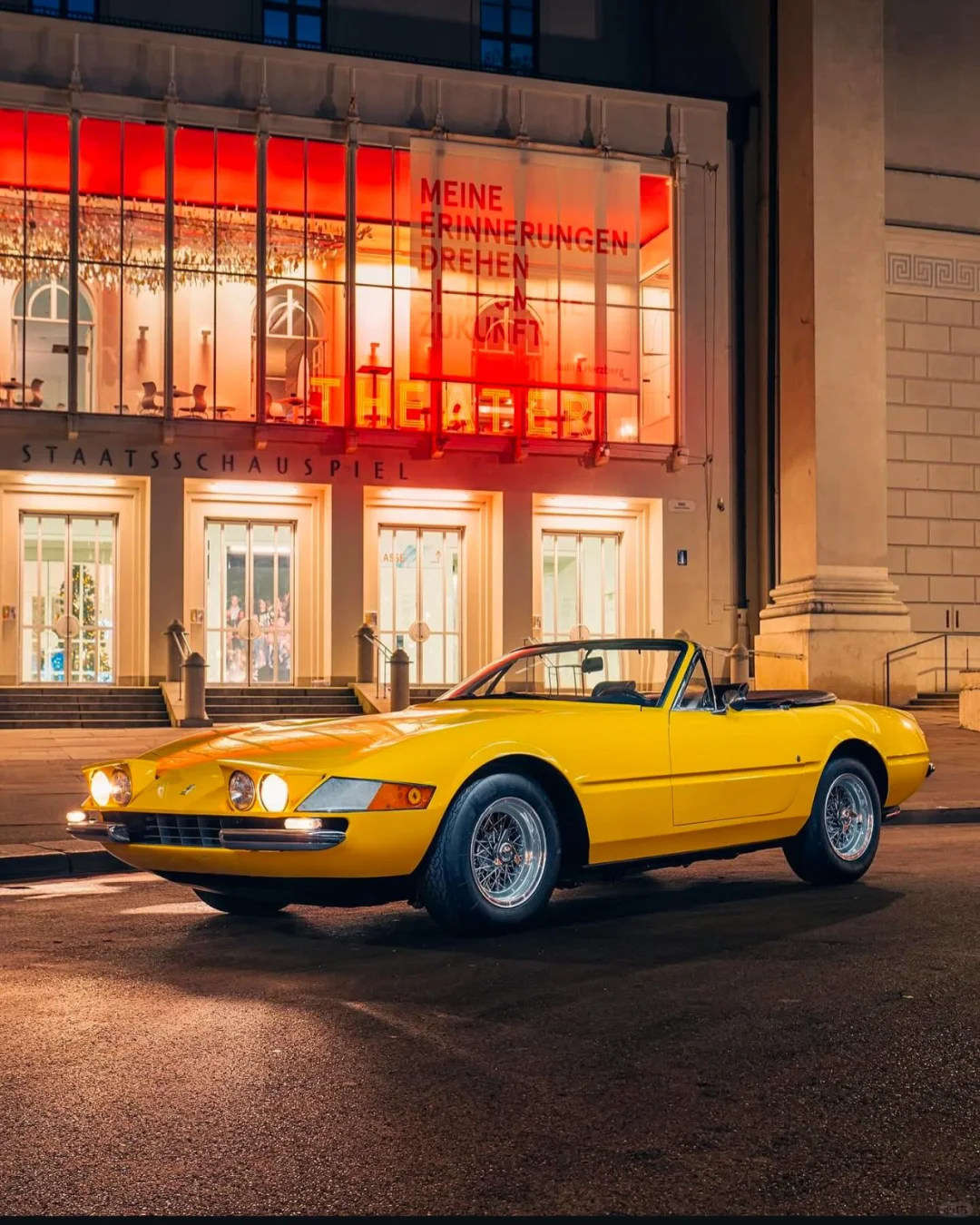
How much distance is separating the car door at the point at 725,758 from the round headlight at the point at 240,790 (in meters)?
2.29

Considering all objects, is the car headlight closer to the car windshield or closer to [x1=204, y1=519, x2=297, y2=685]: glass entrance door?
the car windshield

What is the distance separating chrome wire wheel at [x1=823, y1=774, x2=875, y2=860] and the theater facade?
68.0 feet

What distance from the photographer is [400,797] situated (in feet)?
22.2

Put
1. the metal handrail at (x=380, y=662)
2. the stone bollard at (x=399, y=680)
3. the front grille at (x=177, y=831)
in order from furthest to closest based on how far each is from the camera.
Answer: the metal handrail at (x=380, y=662)
the stone bollard at (x=399, y=680)
the front grille at (x=177, y=831)

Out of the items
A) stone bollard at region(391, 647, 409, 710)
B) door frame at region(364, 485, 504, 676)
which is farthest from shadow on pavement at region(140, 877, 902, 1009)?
door frame at region(364, 485, 504, 676)

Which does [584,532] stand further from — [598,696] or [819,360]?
[598,696]

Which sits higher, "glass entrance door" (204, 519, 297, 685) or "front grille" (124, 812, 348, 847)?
"glass entrance door" (204, 519, 297, 685)

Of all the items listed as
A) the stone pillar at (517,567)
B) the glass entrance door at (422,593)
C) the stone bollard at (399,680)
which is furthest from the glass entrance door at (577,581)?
the stone bollard at (399,680)

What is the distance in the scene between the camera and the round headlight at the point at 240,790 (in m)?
6.77

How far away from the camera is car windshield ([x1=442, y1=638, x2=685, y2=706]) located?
829 centimetres

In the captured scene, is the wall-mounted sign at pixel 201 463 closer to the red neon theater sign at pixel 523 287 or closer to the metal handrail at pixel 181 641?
the red neon theater sign at pixel 523 287

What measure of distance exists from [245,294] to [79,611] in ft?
22.7

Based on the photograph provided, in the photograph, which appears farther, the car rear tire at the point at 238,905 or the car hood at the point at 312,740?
the car rear tire at the point at 238,905

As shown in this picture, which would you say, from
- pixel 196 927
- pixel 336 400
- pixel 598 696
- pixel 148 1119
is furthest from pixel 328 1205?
pixel 336 400
